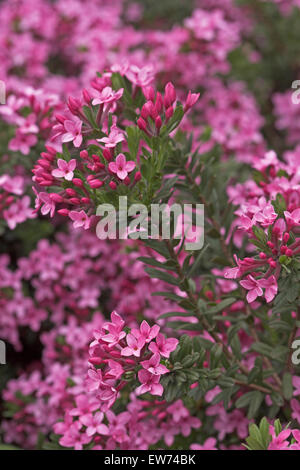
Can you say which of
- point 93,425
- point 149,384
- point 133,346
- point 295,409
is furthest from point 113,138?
point 295,409

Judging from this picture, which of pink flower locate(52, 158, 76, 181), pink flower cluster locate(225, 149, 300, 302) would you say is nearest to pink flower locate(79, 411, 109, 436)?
pink flower cluster locate(225, 149, 300, 302)

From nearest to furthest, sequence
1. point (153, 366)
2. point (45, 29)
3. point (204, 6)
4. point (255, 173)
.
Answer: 1. point (153, 366)
2. point (255, 173)
3. point (45, 29)
4. point (204, 6)

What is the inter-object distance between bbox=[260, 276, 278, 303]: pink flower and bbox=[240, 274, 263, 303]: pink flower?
0.05 feet

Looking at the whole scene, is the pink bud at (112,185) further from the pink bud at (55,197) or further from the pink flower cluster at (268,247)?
the pink flower cluster at (268,247)

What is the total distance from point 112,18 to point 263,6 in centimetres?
92

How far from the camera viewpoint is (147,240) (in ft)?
5.27

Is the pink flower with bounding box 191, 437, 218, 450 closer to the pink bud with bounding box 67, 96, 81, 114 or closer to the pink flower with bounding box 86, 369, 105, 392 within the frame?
the pink flower with bounding box 86, 369, 105, 392

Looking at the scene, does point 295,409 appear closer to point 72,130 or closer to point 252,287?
point 252,287

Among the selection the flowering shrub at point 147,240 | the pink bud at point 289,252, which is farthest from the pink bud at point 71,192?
the pink bud at point 289,252

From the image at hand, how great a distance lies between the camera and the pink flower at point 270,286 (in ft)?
4.50

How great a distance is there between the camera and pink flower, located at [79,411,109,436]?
1653 mm
